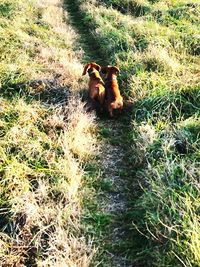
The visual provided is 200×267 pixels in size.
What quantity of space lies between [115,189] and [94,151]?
0.85m

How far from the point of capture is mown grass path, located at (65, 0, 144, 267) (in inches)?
154

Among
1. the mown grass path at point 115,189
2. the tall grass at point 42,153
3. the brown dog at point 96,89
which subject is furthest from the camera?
the brown dog at point 96,89

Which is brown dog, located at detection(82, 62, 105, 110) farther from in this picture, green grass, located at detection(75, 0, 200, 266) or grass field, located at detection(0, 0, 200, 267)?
green grass, located at detection(75, 0, 200, 266)

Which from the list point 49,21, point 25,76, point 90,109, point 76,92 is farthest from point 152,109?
point 49,21

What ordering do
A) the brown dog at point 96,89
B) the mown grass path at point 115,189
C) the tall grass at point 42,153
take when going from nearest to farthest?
the tall grass at point 42,153 < the mown grass path at point 115,189 < the brown dog at point 96,89

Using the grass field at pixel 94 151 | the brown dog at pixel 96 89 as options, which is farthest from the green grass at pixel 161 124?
the brown dog at pixel 96 89

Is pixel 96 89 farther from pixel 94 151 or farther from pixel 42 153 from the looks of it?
pixel 42 153

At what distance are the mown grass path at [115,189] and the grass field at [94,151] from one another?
0.7 inches

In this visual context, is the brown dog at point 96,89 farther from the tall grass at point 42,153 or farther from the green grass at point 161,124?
the green grass at point 161,124

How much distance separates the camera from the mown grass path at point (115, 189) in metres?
3.91

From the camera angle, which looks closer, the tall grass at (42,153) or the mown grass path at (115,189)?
the tall grass at (42,153)

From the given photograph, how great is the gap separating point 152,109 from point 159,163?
1.51 meters

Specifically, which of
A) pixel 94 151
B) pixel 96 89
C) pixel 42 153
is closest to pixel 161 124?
pixel 94 151

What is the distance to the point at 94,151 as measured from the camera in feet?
18.2
